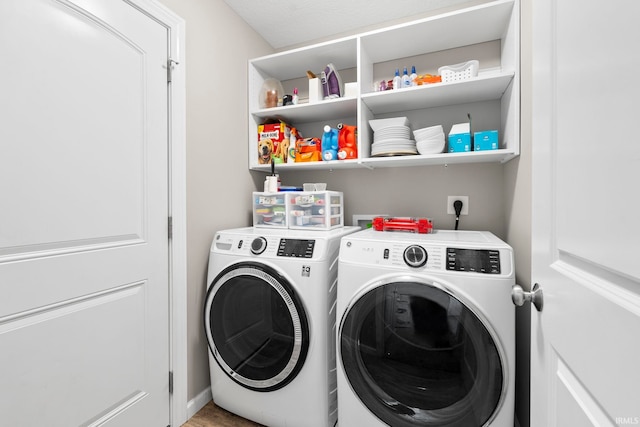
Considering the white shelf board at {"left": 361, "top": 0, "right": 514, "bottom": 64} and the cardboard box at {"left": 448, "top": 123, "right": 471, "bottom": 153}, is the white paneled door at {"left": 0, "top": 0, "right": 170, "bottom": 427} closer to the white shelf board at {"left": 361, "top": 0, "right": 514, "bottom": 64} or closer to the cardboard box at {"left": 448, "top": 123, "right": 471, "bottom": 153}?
the white shelf board at {"left": 361, "top": 0, "right": 514, "bottom": 64}

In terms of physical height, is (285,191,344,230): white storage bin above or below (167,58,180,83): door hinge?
below

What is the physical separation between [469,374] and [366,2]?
6.81 ft

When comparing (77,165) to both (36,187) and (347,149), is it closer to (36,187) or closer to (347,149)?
(36,187)

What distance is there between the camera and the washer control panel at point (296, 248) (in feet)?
4.69

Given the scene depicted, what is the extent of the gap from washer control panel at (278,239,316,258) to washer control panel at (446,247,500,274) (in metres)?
0.64

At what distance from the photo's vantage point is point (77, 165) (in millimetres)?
1090

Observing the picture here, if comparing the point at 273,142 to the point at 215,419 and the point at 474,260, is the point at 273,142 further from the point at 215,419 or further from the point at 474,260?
the point at 215,419

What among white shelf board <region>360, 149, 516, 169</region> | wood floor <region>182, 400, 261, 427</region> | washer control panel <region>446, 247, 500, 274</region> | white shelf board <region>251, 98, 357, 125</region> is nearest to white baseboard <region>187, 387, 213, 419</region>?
wood floor <region>182, 400, 261, 427</region>

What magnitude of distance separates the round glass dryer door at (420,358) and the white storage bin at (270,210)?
0.79 metres

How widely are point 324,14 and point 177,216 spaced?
1588 millimetres

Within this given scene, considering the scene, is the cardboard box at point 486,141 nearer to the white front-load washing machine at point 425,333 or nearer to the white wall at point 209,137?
the white front-load washing machine at point 425,333

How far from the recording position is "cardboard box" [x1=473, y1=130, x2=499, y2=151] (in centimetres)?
151

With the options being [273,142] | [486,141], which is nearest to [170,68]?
[273,142]

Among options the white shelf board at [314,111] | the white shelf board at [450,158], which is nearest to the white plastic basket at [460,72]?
the white shelf board at [450,158]
